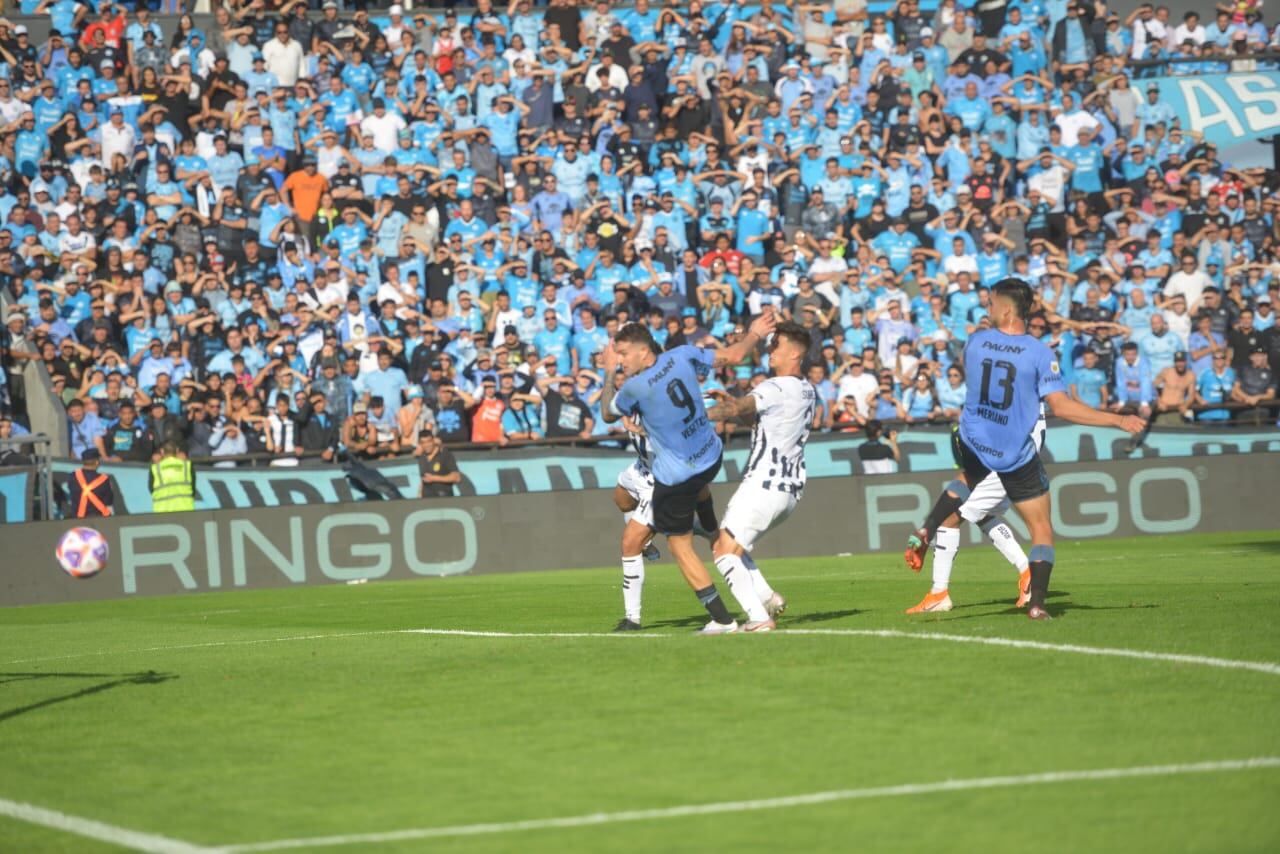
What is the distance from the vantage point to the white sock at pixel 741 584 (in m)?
11.8

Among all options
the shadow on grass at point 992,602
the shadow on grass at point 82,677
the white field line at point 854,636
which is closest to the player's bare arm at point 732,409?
the white field line at point 854,636

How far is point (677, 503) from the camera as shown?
39.3ft

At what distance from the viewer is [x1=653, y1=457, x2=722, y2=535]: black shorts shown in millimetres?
11961

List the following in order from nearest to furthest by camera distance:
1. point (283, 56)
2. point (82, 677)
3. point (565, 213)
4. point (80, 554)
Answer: point (82, 677), point (80, 554), point (565, 213), point (283, 56)

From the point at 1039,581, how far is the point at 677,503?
2.61m

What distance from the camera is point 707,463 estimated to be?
12.0m

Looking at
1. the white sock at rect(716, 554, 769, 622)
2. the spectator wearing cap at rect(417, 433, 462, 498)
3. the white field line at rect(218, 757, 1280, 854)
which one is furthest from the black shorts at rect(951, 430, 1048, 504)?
the spectator wearing cap at rect(417, 433, 462, 498)

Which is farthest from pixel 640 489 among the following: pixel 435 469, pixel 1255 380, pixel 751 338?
pixel 1255 380

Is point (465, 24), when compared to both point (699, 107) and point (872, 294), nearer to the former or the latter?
point (699, 107)

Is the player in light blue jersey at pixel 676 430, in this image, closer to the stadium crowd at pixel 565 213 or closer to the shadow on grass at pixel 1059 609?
the shadow on grass at pixel 1059 609

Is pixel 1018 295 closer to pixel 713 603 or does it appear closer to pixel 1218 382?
pixel 713 603

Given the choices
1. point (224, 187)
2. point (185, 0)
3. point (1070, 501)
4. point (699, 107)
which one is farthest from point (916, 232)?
point (185, 0)

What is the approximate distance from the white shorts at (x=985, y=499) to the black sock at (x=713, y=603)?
7.56ft

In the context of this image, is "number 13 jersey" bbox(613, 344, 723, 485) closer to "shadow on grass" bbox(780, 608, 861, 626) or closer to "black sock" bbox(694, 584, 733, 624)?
"black sock" bbox(694, 584, 733, 624)
